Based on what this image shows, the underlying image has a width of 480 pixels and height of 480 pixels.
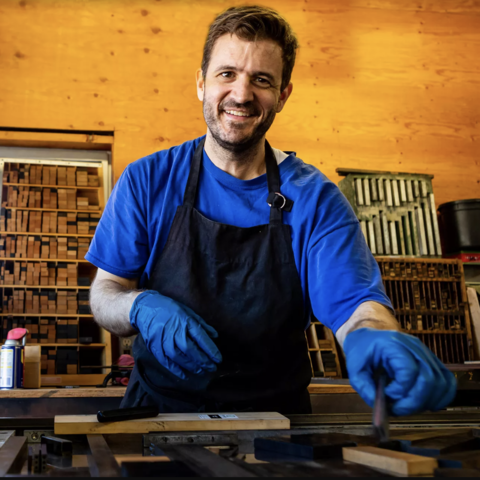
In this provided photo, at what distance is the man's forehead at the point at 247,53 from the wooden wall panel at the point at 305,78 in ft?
10.6

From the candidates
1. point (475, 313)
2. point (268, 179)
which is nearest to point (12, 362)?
point (268, 179)

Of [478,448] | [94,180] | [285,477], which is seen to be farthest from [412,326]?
[285,477]

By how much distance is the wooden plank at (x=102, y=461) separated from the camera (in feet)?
2.30

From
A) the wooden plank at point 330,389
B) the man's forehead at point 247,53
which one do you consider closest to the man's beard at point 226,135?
the man's forehead at point 247,53

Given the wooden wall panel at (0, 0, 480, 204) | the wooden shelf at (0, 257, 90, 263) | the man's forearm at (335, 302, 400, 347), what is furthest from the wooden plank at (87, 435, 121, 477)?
the wooden wall panel at (0, 0, 480, 204)

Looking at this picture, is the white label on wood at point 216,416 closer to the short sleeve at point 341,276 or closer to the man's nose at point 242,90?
the short sleeve at point 341,276

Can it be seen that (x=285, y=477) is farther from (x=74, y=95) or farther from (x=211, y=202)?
(x=74, y=95)

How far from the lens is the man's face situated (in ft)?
4.93

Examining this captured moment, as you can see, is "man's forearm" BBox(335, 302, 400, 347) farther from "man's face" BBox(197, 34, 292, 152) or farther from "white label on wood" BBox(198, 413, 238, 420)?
"man's face" BBox(197, 34, 292, 152)

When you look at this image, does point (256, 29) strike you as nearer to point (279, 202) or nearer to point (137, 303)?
point (279, 202)

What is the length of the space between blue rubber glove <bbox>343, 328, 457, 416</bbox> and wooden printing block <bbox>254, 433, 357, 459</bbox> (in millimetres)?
103

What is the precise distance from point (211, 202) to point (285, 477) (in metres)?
1.00

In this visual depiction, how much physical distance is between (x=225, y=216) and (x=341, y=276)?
14.9 inches

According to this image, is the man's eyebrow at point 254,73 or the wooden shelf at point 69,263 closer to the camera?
the man's eyebrow at point 254,73
